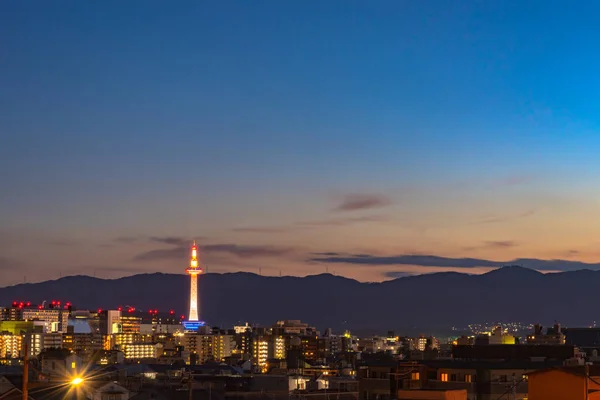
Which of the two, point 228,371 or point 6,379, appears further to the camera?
point 228,371

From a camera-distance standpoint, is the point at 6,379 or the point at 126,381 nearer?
the point at 6,379

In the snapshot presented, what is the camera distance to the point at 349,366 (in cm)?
13388

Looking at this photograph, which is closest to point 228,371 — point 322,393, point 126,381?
point 126,381

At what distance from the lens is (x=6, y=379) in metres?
58.3

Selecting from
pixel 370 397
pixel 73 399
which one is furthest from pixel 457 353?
pixel 73 399

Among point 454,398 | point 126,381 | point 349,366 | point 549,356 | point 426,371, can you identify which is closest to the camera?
point 454,398

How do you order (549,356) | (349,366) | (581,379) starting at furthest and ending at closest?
(349,366), (549,356), (581,379)

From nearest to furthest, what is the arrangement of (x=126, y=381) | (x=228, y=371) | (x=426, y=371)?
(x=426, y=371) → (x=126, y=381) → (x=228, y=371)

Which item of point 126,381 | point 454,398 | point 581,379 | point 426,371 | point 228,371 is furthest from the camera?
point 228,371

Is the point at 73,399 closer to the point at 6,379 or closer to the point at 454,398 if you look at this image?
the point at 6,379

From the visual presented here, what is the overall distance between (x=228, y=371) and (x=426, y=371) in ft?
184

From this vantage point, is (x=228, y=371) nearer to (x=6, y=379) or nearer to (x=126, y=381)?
(x=126, y=381)

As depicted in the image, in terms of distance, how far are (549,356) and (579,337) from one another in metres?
72.7

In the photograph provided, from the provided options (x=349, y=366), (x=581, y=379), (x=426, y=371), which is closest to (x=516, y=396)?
(x=426, y=371)
